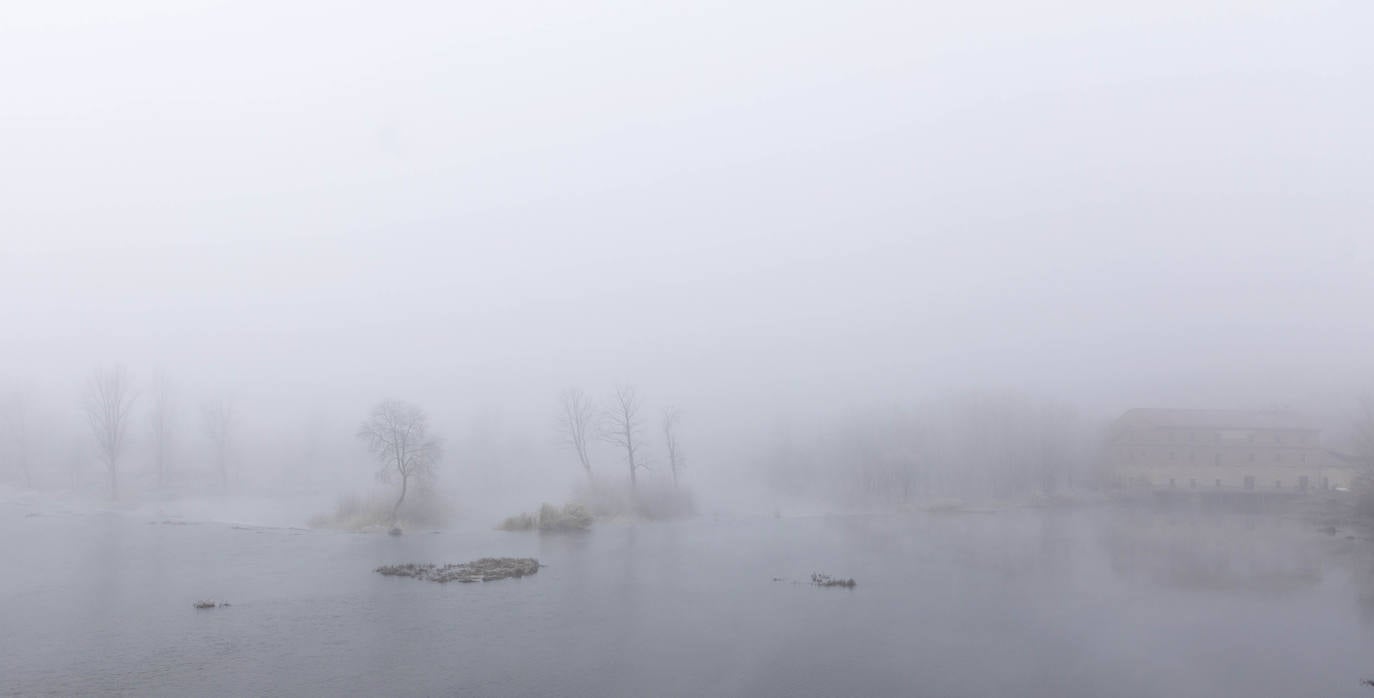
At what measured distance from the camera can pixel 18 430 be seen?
10281 centimetres

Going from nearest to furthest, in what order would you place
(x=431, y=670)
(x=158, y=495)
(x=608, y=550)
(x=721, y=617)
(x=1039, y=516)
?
(x=431, y=670) < (x=721, y=617) < (x=608, y=550) < (x=1039, y=516) < (x=158, y=495)

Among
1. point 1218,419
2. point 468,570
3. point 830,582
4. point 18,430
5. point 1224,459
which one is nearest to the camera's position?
point 830,582

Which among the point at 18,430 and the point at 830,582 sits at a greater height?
the point at 18,430

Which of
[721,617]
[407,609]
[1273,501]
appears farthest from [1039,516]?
[407,609]

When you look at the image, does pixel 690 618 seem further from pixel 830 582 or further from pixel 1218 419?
pixel 1218 419

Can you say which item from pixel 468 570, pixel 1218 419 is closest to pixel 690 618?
pixel 468 570

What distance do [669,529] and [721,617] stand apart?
3154 centimetres

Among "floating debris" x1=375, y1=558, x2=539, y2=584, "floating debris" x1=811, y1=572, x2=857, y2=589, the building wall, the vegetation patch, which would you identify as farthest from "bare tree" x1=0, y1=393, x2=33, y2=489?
the building wall

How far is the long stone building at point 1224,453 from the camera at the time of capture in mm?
88062

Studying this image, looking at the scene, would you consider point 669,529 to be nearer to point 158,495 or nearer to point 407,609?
point 407,609

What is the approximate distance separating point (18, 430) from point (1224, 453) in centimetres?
15013

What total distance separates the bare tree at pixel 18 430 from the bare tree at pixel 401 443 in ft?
206

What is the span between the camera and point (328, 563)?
43.4 meters

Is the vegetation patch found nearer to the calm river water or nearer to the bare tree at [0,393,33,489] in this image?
the calm river water
